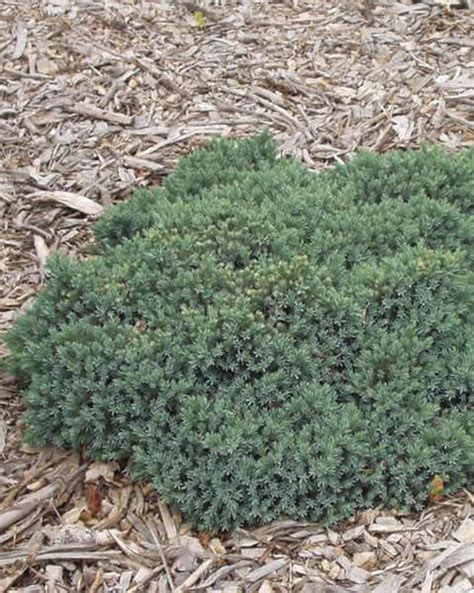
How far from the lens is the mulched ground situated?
125 inches

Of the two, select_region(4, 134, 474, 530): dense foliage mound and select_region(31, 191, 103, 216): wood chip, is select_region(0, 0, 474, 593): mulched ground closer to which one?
select_region(31, 191, 103, 216): wood chip

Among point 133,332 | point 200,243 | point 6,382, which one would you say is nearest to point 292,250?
point 200,243

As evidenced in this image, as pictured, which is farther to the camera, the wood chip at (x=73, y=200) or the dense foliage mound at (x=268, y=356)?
the wood chip at (x=73, y=200)

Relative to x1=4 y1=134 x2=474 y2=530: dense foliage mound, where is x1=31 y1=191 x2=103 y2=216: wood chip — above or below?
below

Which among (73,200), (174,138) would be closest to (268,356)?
(73,200)

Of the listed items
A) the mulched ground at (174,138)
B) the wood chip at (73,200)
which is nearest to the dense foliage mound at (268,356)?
the mulched ground at (174,138)

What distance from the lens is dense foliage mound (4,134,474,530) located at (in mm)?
3252

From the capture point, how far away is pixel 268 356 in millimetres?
3404

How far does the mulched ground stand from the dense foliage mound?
0.13 m

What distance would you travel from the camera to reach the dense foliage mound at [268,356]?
325 centimetres

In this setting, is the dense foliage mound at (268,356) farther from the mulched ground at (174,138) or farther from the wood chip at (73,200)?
the wood chip at (73,200)

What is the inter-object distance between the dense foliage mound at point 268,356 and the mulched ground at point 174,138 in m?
0.13

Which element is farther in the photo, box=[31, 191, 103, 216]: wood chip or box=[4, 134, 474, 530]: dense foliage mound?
box=[31, 191, 103, 216]: wood chip

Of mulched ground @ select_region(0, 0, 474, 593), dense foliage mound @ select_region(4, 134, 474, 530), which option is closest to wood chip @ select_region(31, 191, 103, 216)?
mulched ground @ select_region(0, 0, 474, 593)
